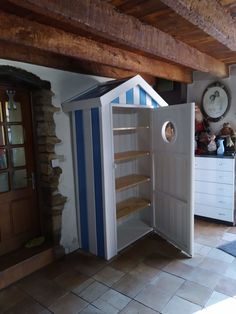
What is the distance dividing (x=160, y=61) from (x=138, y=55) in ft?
1.68

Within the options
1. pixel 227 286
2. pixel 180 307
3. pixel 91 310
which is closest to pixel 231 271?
pixel 227 286

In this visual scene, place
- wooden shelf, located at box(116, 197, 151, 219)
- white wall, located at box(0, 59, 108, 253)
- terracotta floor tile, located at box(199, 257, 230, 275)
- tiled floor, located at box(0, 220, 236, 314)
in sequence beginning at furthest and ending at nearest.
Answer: wooden shelf, located at box(116, 197, 151, 219), white wall, located at box(0, 59, 108, 253), terracotta floor tile, located at box(199, 257, 230, 275), tiled floor, located at box(0, 220, 236, 314)

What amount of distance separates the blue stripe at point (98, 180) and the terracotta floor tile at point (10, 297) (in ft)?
3.10

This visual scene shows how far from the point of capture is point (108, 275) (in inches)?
105

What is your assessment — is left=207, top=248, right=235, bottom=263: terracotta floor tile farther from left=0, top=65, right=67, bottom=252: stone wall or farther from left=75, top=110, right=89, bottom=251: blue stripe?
left=0, top=65, right=67, bottom=252: stone wall

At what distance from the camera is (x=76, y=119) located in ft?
9.72

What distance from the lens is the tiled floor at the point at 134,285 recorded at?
2197mm

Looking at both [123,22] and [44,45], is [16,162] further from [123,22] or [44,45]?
[123,22]

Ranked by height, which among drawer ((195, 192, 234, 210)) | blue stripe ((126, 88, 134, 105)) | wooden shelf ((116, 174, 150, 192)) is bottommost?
drawer ((195, 192, 234, 210))

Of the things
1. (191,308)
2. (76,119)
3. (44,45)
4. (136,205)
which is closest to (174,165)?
(136,205)

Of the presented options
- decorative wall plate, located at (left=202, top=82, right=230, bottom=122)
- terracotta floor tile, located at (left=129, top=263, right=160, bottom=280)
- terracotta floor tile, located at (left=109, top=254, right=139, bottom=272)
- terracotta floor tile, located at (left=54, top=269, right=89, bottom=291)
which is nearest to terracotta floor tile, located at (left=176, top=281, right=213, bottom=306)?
terracotta floor tile, located at (left=129, top=263, right=160, bottom=280)

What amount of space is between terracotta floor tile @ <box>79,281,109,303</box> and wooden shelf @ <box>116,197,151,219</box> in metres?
0.90

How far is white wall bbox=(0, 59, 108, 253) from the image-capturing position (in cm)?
292

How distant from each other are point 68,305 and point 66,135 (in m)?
1.79
